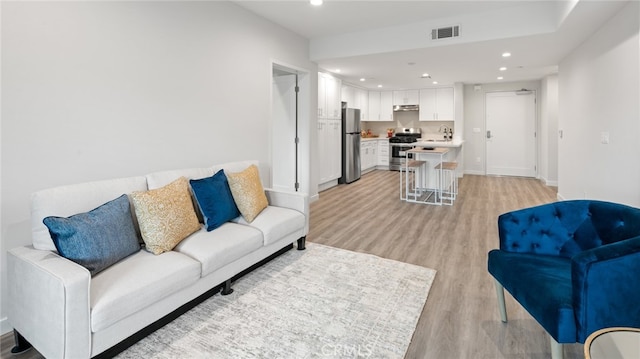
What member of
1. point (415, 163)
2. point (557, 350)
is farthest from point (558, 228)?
point (415, 163)

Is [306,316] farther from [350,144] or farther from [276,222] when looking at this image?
[350,144]

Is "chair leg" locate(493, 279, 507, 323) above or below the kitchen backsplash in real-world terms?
below

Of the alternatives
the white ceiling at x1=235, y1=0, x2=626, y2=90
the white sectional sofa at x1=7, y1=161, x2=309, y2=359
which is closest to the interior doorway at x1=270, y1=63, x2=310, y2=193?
the white ceiling at x1=235, y1=0, x2=626, y2=90

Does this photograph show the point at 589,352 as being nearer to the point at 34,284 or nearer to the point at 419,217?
the point at 34,284

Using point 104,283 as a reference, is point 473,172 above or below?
above

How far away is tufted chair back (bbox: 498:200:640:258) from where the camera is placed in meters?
1.90

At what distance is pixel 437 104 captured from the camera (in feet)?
28.7

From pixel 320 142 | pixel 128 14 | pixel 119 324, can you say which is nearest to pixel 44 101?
pixel 128 14

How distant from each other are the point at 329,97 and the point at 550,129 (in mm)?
4624

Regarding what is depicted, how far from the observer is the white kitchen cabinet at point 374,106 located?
953cm

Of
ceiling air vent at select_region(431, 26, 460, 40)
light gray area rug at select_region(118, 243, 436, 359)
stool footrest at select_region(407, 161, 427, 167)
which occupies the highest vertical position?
ceiling air vent at select_region(431, 26, 460, 40)

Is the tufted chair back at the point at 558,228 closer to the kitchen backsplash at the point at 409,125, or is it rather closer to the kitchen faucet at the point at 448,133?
the kitchen faucet at the point at 448,133

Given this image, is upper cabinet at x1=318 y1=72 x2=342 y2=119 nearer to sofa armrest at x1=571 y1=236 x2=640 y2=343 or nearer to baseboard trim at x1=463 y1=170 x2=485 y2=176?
baseboard trim at x1=463 y1=170 x2=485 y2=176

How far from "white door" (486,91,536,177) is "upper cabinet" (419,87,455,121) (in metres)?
0.88
